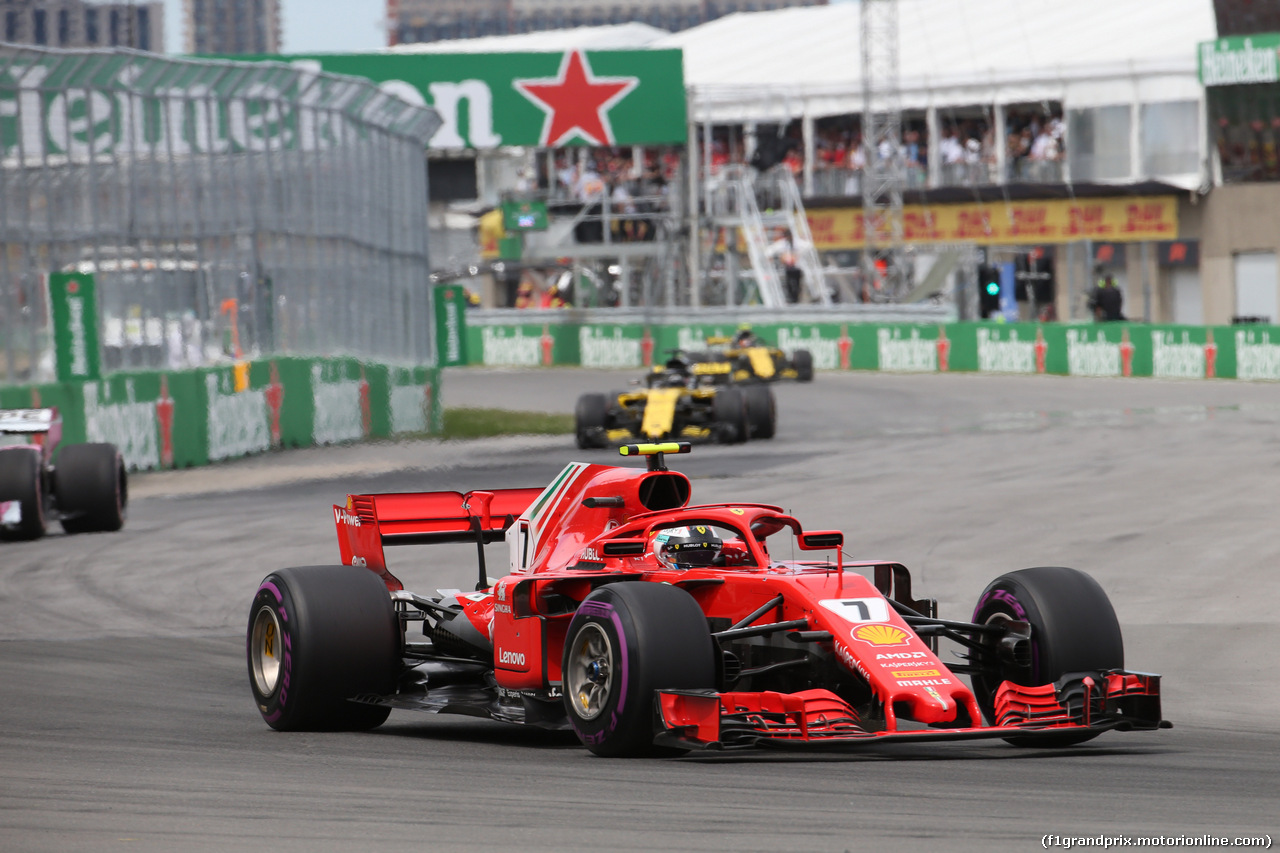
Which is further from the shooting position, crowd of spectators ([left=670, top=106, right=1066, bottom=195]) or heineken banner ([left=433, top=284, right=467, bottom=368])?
crowd of spectators ([left=670, top=106, right=1066, bottom=195])

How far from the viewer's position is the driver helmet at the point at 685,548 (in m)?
8.02

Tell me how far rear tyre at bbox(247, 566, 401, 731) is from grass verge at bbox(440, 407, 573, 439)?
2020 centimetres

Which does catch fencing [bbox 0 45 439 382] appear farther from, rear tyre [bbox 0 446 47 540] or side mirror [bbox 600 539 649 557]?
side mirror [bbox 600 539 649 557]

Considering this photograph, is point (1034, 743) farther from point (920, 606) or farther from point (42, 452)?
point (42, 452)

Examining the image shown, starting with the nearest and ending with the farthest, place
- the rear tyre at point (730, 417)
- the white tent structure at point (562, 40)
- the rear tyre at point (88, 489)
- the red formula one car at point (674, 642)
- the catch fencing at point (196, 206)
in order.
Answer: the red formula one car at point (674, 642) < the rear tyre at point (88, 489) < the catch fencing at point (196, 206) < the rear tyre at point (730, 417) < the white tent structure at point (562, 40)

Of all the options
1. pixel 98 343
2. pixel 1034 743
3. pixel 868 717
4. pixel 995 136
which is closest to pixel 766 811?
pixel 868 717

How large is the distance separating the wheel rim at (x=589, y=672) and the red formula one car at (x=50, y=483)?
9729mm

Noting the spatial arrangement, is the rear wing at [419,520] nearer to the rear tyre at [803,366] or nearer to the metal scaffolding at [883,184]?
the rear tyre at [803,366]

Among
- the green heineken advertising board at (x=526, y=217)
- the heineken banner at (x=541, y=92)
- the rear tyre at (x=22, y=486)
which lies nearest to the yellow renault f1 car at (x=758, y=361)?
the heineken banner at (x=541, y=92)

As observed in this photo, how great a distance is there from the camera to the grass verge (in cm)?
2923

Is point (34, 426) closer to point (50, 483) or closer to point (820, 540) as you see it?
point (50, 483)

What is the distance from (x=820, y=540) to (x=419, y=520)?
2.19 m

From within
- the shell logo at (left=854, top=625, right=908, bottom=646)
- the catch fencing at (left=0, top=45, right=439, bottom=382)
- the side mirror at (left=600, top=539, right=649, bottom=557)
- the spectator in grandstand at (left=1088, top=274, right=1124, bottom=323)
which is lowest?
the shell logo at (left=854, top=625, right=908, bottom=646)

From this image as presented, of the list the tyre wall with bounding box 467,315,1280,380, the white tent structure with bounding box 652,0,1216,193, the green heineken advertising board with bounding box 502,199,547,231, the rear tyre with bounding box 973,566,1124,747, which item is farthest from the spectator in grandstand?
the rear tyre with bounding box 973,566,1124,747
